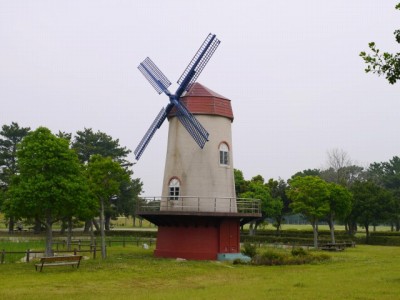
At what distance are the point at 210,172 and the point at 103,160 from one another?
607cm

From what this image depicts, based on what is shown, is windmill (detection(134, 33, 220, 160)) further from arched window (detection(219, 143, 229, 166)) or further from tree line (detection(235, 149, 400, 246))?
tree line (detection(235, 149, 400, 246))

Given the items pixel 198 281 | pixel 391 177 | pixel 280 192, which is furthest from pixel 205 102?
pixel 391 177

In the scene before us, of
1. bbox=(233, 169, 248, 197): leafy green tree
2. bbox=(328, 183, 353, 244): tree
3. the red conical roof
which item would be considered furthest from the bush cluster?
bbox=(233, 169, 248, 197): leafy green tree

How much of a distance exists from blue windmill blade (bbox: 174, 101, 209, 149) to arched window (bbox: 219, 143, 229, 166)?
1.48m

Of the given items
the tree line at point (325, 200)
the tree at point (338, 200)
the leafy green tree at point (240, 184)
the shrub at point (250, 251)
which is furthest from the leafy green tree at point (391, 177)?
the shrub at point (250, 251)

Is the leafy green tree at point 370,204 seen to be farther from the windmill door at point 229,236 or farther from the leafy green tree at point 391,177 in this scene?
the windmill door at point 229,236

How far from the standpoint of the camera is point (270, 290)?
14820 mm

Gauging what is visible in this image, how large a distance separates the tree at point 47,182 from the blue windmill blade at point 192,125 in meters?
6.39

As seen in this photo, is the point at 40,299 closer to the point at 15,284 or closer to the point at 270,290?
the point at 15,284

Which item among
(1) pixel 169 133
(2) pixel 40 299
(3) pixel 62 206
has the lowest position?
(2) pixel 40 299

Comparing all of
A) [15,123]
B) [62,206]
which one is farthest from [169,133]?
[15,123]

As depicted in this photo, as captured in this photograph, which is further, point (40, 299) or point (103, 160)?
point (103, 160)

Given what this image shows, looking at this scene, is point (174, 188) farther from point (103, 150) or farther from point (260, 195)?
point (103, 150)

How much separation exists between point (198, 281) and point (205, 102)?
12343mm
